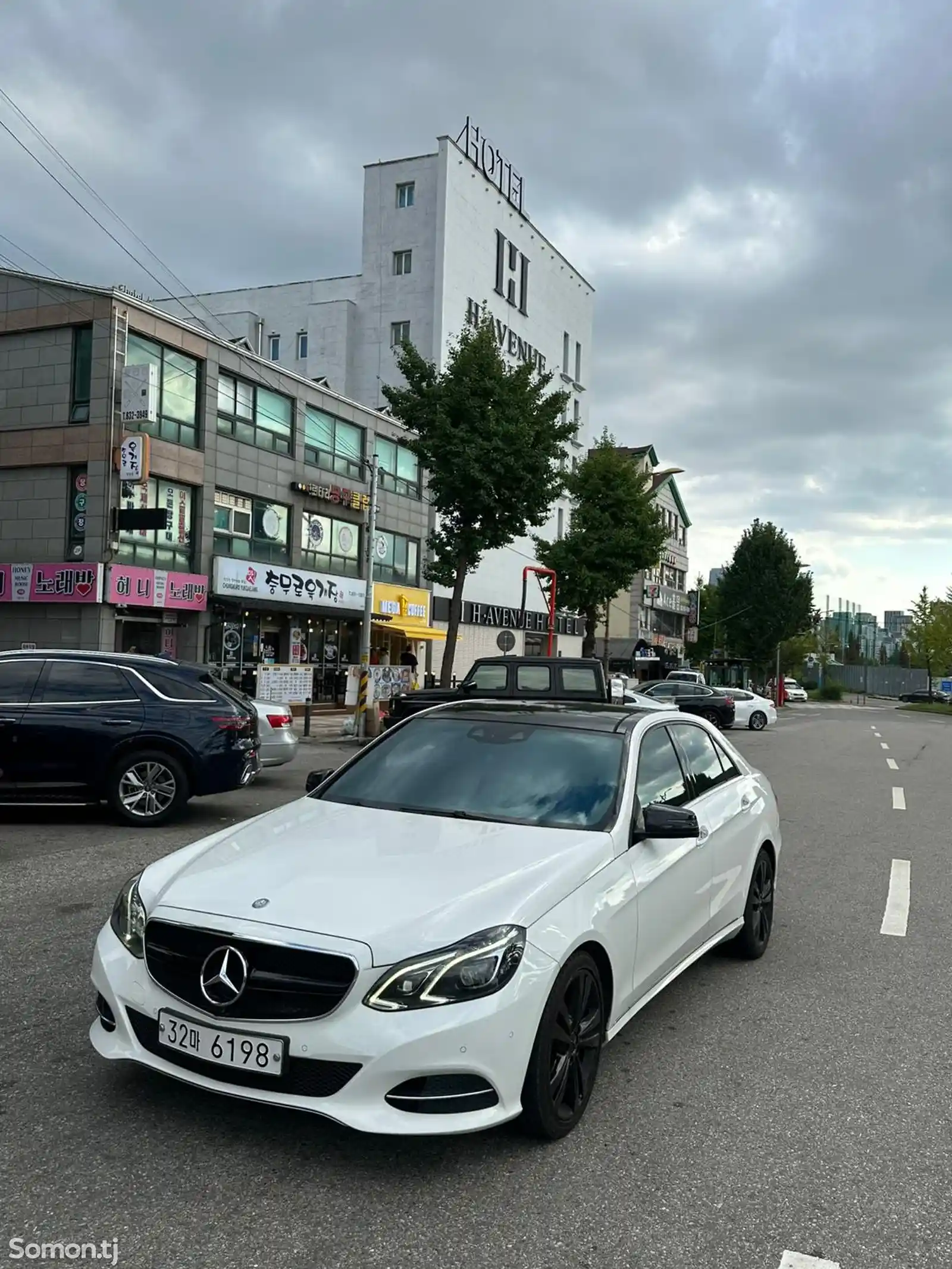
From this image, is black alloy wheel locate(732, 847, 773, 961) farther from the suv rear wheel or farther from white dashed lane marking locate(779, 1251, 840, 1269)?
the suv rear wheel

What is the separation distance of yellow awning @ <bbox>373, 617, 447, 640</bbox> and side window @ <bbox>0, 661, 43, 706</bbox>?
81.8 ft

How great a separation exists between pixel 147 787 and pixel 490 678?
6.64 meters

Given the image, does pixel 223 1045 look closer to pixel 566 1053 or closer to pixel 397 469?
pixel 566 1053

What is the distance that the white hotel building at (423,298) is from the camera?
41.2 metres

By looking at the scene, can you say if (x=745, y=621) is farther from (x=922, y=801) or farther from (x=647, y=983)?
(x=647, y=983)

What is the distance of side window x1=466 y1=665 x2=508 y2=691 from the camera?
15117 mm

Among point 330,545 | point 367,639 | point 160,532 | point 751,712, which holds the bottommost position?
point 751,712

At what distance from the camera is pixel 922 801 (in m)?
13.6

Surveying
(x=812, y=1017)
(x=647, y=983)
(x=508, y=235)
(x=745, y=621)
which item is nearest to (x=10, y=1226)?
(x=647, y=983)

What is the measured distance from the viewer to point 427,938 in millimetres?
3100

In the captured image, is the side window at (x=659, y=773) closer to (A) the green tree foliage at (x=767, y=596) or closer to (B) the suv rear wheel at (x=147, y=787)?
(B) the suv rear wheel at (x=147, y=787)

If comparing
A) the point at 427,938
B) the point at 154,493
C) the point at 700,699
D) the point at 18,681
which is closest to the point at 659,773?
the point at 427,938

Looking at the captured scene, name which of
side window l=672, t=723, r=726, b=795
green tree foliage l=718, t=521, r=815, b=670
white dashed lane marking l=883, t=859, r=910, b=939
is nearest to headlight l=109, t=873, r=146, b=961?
side window l=672, t=723, r=726, b=795

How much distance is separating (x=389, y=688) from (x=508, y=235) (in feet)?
102
